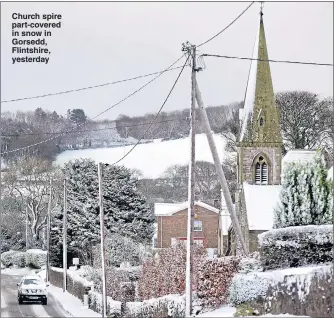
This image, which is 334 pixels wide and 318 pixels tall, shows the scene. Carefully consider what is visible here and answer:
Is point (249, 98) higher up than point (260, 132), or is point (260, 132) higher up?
point (249, 98)

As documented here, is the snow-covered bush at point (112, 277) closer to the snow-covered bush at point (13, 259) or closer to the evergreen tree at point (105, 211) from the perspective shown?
the evergreen tree at point (105, 211)

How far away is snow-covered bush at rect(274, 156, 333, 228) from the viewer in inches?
473

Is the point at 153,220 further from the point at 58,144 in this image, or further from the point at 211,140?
the point at 211,140

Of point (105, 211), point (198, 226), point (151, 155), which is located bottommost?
point (198, 226)

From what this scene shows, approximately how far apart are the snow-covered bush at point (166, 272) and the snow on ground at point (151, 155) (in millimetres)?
1363

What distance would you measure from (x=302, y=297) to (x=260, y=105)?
5.81m

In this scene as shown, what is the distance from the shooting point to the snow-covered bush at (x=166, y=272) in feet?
44.7

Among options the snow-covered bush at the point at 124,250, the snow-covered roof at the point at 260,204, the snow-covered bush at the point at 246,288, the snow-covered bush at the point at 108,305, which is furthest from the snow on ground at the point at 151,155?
the snow-covered bush at the point at 246,288

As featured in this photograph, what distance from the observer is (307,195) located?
477 inches

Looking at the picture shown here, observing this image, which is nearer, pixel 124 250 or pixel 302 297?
pixel 302 297

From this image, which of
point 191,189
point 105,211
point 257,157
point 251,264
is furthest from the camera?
point 257,157

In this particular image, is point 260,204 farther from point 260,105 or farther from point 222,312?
point 222,312

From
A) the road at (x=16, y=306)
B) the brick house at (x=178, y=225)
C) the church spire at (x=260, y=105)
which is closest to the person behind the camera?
the road at (x=16, y=306)

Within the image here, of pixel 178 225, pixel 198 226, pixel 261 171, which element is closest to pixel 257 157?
pixel 261 171
